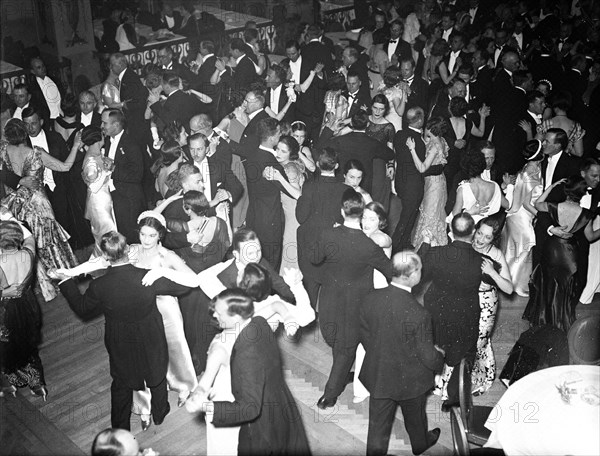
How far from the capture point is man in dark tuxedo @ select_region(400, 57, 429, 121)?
6.90m

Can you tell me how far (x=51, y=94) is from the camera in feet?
21.9

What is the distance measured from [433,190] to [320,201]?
4.10 feet

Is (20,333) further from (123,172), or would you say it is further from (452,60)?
(452,60)

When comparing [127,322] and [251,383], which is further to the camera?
[127,322]

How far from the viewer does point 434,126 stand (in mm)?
5270

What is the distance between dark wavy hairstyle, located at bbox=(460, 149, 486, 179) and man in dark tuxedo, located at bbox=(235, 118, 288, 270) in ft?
4.38

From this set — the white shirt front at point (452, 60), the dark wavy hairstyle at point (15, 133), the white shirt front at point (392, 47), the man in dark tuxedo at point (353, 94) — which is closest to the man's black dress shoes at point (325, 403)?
the man in dark tuxedo at point (353, 94)

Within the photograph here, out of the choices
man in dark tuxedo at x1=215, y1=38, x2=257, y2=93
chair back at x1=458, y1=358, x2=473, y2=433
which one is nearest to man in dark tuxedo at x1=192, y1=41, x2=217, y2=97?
man in dark tuxedo at x1=215, y1=38, x2=257, y2=93

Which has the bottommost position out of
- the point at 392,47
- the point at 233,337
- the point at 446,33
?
the point at 233,337

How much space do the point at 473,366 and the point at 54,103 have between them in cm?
483

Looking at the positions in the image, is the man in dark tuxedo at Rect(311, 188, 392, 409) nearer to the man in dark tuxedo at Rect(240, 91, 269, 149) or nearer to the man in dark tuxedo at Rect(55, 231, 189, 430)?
the man in dark tuxedo at Rect(55, 231, 189, 430)

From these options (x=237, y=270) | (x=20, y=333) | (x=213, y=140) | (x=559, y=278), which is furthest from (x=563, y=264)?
(x=20, y=333)

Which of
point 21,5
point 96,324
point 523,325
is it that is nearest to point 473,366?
point 523,325

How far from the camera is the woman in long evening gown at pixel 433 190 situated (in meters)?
5.32
